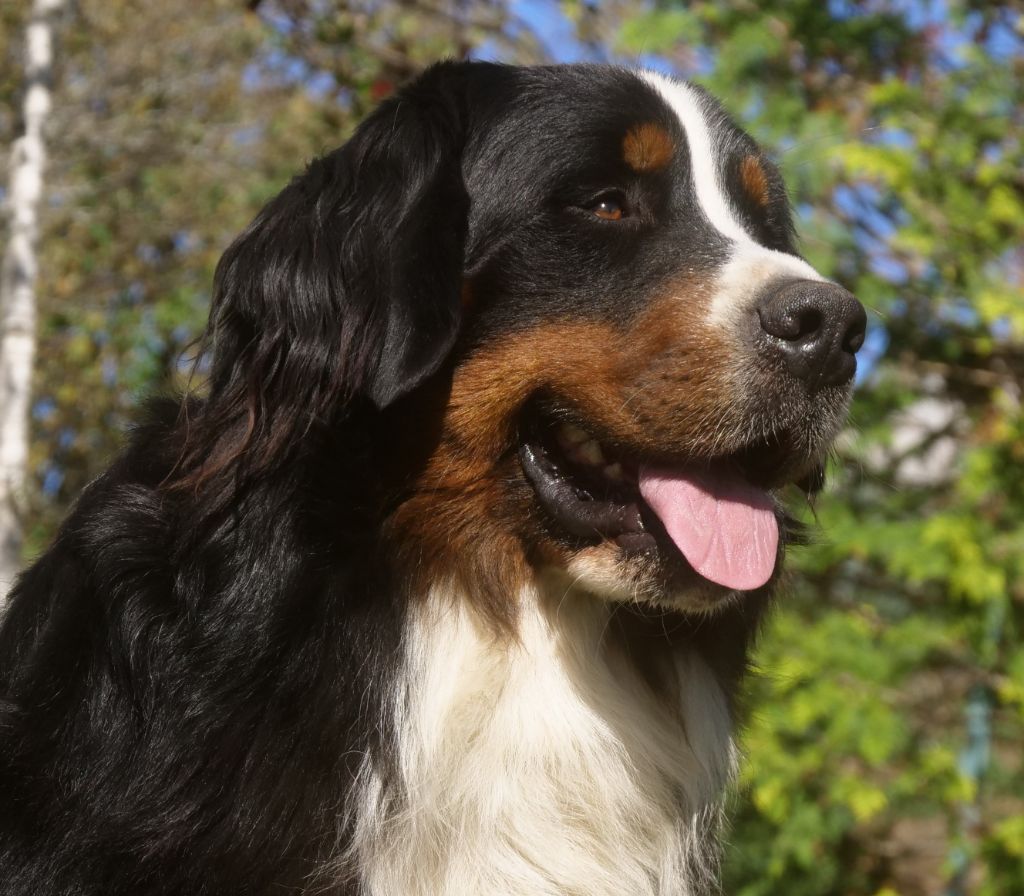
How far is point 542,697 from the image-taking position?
2.53 metres

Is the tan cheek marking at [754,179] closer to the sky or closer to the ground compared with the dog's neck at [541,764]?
closer to the sky

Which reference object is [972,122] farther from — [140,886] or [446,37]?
[140,886]

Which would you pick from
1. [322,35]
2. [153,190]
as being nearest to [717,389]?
[322,35]

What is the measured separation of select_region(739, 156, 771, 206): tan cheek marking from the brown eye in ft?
1.18

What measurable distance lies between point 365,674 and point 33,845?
0.65m

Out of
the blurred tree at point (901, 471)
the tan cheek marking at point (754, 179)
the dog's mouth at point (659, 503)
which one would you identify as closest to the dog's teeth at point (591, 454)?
the dog's mouth at point (659, 503)

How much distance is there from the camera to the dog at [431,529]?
7.45 feet

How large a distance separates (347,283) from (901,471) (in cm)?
385

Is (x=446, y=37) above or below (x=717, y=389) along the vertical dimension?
below

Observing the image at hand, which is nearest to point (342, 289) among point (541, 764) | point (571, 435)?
point (571, 435)

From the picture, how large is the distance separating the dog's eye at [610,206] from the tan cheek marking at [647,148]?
0.23ft

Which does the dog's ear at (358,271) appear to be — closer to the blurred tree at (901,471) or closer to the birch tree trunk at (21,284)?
the blurred tree at (901,471)

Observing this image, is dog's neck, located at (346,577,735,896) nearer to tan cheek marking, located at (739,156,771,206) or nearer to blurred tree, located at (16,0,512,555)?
tan cheek marking, located at (739,156,771,206)

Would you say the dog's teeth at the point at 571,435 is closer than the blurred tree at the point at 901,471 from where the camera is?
Yes
